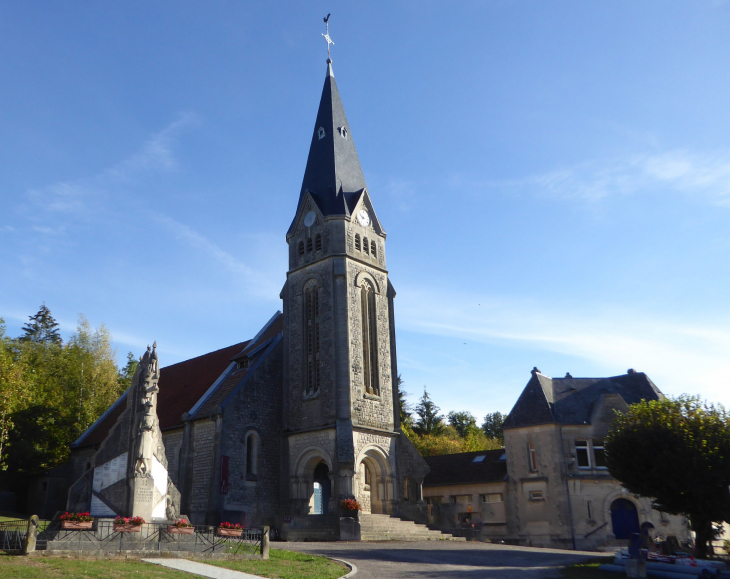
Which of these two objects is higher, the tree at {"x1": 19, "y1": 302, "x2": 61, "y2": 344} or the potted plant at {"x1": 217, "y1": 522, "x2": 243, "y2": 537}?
the tree at {"x1": 19, "y1": 302, "x2": 61, "y2": 344}

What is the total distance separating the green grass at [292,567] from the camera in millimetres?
15148

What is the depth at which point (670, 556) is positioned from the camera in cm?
1752

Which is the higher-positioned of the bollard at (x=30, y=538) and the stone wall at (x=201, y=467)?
the stone wall at (x=201, y=467)

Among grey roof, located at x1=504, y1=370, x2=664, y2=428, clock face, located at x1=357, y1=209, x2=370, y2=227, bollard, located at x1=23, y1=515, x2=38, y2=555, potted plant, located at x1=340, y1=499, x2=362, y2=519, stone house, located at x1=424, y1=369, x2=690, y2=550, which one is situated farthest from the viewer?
clock face, located at x1=357, y1=209, x2=370, y2=227

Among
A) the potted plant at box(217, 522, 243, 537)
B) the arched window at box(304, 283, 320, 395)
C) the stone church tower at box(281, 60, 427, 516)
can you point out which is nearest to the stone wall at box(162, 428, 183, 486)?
the stone church tower at box(281, 60, 427, 516)

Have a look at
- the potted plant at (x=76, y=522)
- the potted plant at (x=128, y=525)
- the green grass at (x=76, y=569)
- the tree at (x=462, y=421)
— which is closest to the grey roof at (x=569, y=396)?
the potted plant at (x=128, y=525)

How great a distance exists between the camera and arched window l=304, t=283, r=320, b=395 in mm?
33000

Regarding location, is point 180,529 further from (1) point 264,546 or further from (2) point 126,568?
(2) point 126,568

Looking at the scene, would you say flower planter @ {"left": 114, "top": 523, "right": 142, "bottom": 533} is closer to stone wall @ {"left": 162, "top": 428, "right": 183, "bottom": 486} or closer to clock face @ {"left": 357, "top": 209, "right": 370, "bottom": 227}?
stone wall @ {"left": 162, "top": 428, "right": 183, "bottom": 486}

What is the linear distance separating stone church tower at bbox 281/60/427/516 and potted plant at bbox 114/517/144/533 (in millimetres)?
12722

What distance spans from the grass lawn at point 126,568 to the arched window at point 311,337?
49.9 ft

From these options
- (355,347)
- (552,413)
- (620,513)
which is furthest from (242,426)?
(620,513)

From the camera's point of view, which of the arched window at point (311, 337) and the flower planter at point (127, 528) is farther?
the arched window at point (311, 337)

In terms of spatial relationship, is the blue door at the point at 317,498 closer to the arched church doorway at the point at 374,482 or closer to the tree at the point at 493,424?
the arched church doorway at the point at 374,482
